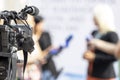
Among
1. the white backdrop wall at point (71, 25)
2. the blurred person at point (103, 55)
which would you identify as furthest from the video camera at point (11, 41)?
the white backdrop wall at point (71, 25)

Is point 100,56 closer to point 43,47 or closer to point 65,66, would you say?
point 43,47

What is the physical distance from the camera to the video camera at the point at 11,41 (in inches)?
54.9

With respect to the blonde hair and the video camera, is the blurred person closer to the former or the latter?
the blonde hair

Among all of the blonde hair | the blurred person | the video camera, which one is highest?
→ the video camera

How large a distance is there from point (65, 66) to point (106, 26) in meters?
0.94

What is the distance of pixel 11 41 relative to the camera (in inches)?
55.3

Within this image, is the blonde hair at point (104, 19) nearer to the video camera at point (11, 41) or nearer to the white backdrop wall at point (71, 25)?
the white backdrop wall at point (71, 25)

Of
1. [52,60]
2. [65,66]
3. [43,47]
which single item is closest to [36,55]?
[43,47]

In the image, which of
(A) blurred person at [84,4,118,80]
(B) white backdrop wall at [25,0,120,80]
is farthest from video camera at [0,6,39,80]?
(B) white backdrop wall at [25,0,120,80]

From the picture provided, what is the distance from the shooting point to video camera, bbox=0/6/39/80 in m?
1.39

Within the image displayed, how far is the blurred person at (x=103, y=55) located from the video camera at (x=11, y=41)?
230cm

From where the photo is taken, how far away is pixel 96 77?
12.2ft

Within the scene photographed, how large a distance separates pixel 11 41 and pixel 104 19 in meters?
2.46

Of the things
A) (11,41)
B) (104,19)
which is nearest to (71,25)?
(104,19)
